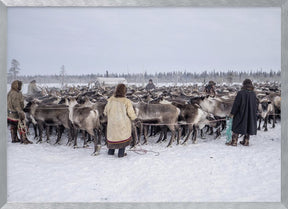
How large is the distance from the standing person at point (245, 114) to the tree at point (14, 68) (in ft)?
14.1

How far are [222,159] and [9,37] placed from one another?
13.7ft

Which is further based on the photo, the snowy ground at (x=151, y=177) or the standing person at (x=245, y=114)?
the standing person at (x=245, y=114)

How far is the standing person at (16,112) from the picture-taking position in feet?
12.4

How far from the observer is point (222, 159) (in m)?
3.89

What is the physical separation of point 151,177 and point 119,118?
4.46ft

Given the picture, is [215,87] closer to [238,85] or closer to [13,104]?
[238,85]

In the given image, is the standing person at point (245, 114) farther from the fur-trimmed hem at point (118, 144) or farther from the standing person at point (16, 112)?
the standing person at point (16, 112)

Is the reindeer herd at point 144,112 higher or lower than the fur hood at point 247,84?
lower

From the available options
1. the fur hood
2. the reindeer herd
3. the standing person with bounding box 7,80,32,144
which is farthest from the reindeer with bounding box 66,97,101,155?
the fur hood

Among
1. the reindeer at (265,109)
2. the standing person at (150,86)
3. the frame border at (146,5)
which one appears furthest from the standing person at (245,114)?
the standing person at (150,86)

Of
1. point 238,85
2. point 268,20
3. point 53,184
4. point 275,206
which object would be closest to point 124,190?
point 53,184

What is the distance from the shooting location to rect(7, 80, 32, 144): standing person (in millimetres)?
3789

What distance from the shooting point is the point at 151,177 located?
3582 mm

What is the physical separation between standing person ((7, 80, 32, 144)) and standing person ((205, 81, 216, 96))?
3867mm
